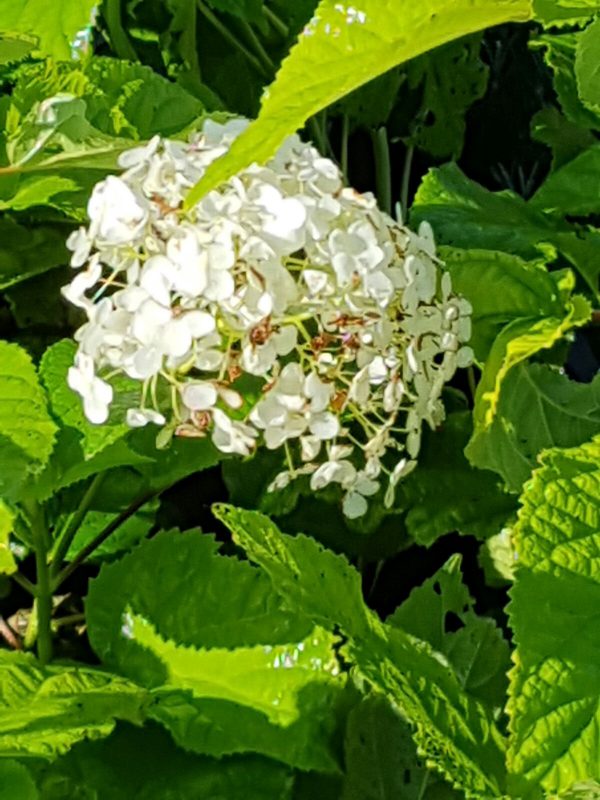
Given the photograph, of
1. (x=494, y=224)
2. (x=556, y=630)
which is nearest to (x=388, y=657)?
(x=556, y=630)

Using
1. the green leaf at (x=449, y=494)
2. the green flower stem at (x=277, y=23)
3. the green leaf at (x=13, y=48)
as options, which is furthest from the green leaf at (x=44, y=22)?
Result: the green leaf at (x=449, y=494)

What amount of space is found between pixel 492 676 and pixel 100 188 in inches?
11.6

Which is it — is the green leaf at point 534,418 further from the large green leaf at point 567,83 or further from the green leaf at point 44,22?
the green leaf at point 44,22

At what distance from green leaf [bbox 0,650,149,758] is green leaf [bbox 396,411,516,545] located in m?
0.19

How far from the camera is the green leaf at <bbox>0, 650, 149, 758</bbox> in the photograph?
435 mm

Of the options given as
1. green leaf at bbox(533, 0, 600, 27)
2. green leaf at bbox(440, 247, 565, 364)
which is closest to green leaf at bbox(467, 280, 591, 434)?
green leaf at bbox(440, 247, 565, 364)

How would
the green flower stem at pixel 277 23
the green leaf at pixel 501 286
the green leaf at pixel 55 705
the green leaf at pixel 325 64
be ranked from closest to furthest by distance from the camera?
the green leaf at pixel 325 64 < the green leaf at pixel 55 705 < the green leaf at pixel 501 286 < the green flower stem at pixel 277 23

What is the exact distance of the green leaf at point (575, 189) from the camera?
0.65 meters

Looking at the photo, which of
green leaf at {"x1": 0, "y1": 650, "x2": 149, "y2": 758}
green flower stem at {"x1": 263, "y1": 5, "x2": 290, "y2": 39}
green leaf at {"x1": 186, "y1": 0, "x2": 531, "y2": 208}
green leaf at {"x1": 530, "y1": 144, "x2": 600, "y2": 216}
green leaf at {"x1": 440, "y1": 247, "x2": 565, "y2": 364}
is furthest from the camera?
green flower stem at {"x1": 263, "y1": 5, "x2": 290, "y2": 39}

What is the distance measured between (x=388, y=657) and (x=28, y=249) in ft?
1.07

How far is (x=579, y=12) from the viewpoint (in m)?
0.50

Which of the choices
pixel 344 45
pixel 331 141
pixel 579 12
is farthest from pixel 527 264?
pixel 331 141

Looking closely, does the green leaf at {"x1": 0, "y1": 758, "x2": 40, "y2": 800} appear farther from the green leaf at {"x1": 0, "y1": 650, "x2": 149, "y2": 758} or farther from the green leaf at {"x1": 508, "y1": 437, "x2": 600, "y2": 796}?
the green leaf at {"x1": 508, "y1": 437, "x2": 600, "y2": 796}

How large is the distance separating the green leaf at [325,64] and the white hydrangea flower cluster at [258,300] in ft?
0.25
